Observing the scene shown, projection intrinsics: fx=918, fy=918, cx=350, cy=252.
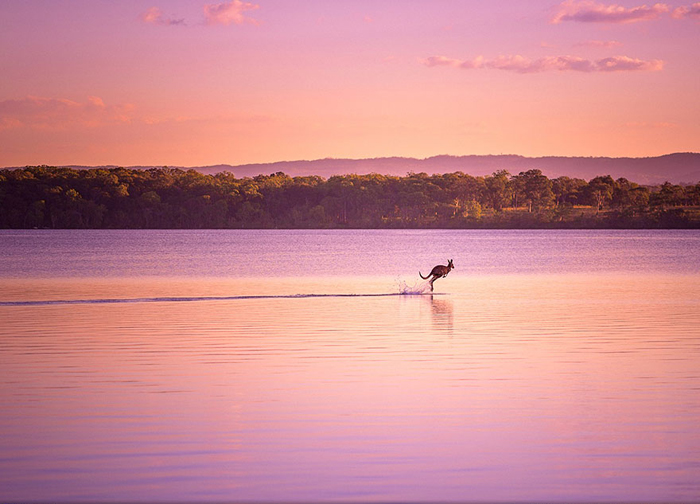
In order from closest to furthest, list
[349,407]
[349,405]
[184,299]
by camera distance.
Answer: [349,407]
[349,405]
[184,299]

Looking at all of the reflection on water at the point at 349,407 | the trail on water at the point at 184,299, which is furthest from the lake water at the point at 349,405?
the trail on water at the point at 184,299

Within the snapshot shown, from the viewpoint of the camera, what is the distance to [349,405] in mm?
10898

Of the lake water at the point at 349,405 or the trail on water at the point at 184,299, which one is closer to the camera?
the lake water at the point at 349,405

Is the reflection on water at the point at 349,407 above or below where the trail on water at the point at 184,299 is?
above

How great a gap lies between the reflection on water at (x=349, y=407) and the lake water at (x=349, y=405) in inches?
1.4

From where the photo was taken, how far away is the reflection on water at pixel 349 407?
7.88m

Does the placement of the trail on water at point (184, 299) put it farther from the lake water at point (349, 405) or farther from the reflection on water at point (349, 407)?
the reflection on water at point (349, 407)

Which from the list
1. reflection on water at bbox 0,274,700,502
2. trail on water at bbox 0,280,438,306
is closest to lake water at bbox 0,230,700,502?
reflection on water at bbox 0,274,700,502

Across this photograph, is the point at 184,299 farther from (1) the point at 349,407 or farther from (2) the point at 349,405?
(1) the point at 349,407

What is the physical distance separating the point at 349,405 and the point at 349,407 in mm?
109

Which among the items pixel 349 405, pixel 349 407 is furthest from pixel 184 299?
pixel 349 407

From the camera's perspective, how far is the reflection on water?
788cm

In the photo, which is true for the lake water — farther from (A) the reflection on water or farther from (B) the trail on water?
(B) the trail on water

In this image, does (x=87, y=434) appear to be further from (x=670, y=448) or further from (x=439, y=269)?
(x=439, y=269)
